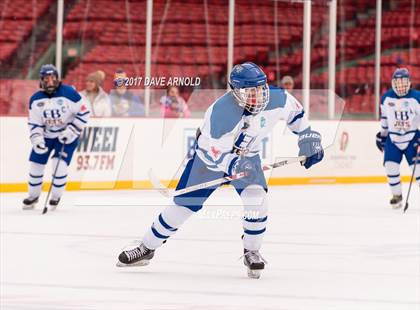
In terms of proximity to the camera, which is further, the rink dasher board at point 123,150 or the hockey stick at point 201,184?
the rink dasher board at point 123,150

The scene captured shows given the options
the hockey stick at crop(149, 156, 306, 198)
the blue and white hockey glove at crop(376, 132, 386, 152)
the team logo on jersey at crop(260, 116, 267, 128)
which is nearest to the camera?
the hockey stick at crop(149, 156, 306, 198)

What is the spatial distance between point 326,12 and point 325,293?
23.5 feet

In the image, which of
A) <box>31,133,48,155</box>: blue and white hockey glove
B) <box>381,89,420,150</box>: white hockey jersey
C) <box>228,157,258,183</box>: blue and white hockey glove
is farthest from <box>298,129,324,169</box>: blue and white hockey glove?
<box>381,89,420,150</box>: white hockey jersey

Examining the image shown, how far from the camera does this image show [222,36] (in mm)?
9164

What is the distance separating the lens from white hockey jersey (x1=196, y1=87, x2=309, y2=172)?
1585 mm

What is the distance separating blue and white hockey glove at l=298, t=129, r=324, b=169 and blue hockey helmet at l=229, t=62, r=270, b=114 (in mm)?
234

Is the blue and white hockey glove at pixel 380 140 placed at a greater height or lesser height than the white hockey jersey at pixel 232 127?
lesser

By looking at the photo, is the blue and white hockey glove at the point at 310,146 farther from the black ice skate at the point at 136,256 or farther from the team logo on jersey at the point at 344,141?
the team logo on jersey at the point at 344,141

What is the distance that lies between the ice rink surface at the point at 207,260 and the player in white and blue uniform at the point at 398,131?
1.19 ft

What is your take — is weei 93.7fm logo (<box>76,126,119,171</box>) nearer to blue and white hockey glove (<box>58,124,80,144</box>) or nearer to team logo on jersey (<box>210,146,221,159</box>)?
blue and white hockey glove (<box>58,124,80,144</box>)

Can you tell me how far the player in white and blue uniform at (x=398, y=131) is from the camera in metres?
6.43

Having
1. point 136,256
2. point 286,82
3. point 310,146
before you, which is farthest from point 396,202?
point 310,146

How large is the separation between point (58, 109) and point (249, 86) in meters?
4.45

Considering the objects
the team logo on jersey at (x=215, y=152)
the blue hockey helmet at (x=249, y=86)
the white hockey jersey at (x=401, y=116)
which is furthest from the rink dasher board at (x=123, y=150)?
the blue hockey helmet at (x=249, y=86)
